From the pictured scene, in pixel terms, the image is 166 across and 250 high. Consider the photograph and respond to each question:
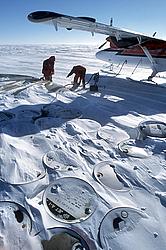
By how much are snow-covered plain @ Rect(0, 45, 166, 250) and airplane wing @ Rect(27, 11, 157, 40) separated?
2961 millimetres

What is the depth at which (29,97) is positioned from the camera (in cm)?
915

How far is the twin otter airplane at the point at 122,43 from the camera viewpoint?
862 centimetres

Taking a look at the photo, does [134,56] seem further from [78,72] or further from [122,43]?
[78,72]

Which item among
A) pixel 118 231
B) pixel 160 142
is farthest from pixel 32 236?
pixel 160 142

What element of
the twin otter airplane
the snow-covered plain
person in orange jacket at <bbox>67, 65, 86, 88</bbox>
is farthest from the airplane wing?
the snow-covered plain

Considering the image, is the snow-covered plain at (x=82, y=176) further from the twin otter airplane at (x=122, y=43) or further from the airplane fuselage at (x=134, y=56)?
the airplane fuselage at (x=134, y=56)

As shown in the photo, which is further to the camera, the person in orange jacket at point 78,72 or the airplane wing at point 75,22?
the person in orange jacket at point 78,72

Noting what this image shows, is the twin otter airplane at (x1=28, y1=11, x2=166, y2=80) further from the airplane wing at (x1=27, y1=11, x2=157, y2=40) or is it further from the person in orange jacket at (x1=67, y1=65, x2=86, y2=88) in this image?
the person in orange jacket at (x1=67, y1=65, x2=86, y2=88)

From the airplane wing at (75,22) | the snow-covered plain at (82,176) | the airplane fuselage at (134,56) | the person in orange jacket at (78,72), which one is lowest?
the snow-covered plain at (82,176)

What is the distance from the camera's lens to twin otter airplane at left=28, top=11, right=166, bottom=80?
8624 millimetres

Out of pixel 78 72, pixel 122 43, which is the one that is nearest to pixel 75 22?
pixel 78 72

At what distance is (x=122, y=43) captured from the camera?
558 inches

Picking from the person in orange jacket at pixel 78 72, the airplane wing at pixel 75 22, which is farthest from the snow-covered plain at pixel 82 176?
the person in orange jacket at pixel 78 72

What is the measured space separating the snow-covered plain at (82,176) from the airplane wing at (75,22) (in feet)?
9.71
